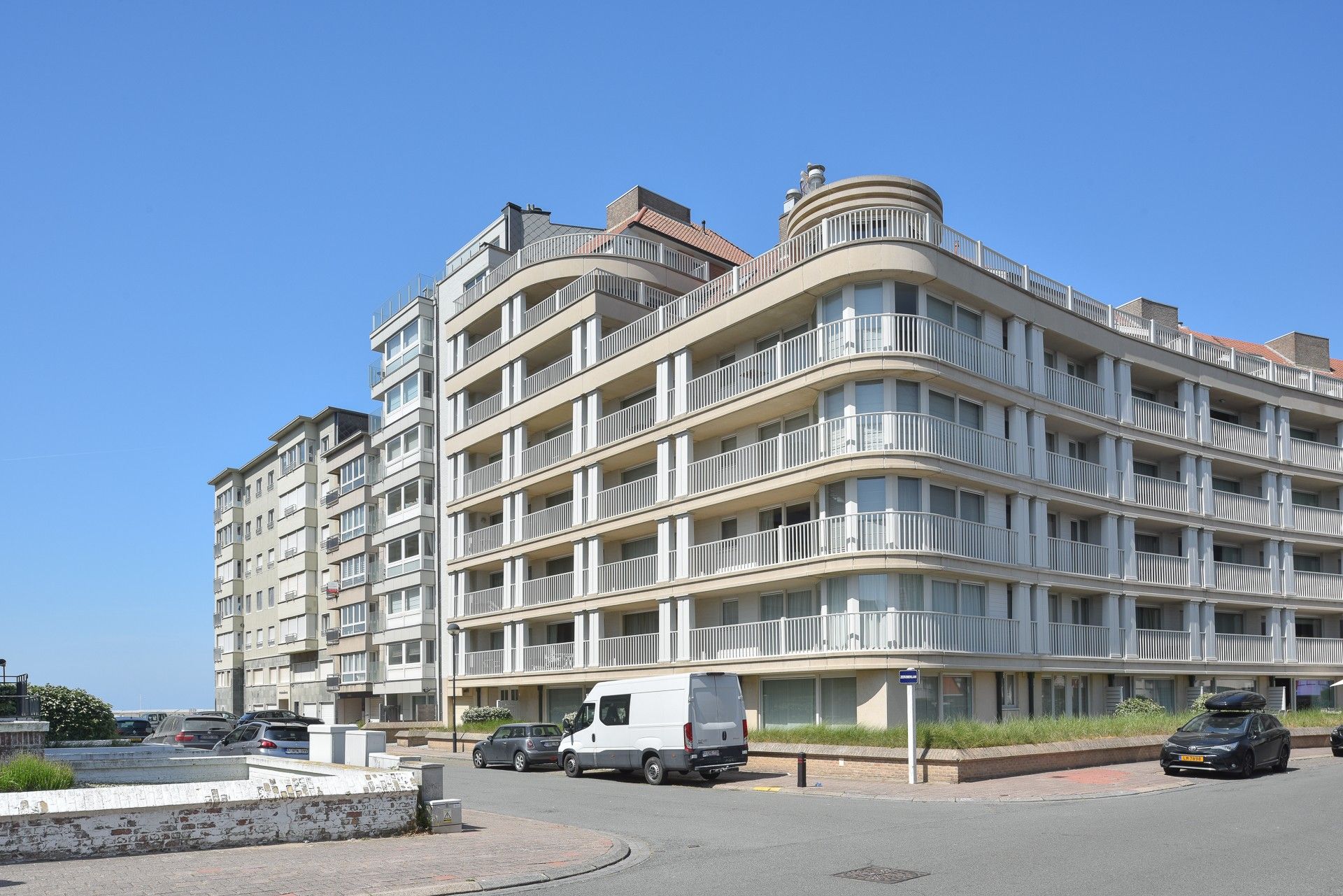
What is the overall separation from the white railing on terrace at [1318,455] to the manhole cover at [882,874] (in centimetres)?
3657

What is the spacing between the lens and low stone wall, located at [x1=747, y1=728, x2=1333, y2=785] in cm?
2356

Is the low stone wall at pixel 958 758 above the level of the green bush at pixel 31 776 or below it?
below

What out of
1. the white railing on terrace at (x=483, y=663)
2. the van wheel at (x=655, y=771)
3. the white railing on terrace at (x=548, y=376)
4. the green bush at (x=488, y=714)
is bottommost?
the green bush at (x=488, y=714)

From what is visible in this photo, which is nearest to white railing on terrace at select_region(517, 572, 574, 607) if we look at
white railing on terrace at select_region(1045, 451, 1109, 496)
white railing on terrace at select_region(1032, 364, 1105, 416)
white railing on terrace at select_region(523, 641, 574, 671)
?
white railing on terrace at select_region(523, 641, 574, 671)

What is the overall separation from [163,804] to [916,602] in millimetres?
19391

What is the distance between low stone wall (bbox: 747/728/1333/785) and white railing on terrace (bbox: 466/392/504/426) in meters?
21.4

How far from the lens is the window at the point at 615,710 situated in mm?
26328

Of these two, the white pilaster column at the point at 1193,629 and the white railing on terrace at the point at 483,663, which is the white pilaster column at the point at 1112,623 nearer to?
the white pilaster column at the point at 1193,629

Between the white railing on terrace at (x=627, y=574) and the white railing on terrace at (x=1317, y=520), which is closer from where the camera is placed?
the white railing on terrace at (x=627, y=574)

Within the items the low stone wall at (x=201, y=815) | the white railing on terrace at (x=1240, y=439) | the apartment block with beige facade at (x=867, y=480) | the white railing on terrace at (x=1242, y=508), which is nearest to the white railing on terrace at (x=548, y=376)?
the apartment block with beige facade at (x=867, y=480)

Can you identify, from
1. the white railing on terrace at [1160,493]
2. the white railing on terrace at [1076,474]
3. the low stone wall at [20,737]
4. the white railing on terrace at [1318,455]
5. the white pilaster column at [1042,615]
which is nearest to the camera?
the low stone wall at [20,737]

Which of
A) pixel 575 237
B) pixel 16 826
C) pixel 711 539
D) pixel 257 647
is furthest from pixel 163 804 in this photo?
pixel 257 647

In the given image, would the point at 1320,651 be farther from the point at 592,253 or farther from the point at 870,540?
the point at 592,253

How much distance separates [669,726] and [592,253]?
20837mm
